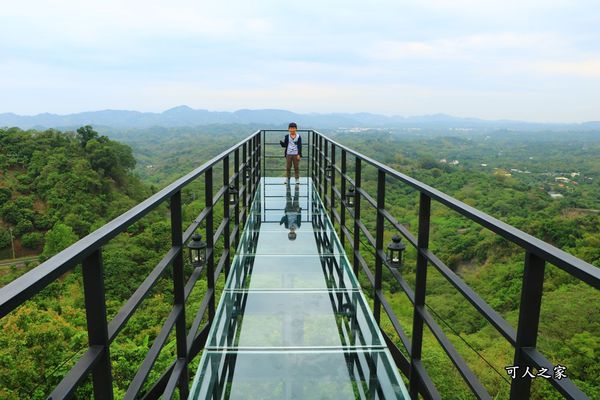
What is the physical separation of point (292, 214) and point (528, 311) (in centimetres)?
539

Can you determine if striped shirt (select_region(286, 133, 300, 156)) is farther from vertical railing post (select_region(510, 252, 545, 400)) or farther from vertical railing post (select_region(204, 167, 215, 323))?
vertical railing post (select_region(510, 252, 545, 400))

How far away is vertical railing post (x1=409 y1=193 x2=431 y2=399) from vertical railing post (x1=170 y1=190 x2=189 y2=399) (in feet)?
3.20

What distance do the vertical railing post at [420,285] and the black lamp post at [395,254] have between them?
612 millimetres

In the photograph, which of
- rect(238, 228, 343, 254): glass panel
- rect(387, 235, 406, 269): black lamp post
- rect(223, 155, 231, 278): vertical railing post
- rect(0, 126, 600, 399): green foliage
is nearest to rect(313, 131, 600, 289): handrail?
rect(0, 126, 600, 399): green foliage

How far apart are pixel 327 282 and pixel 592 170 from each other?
67.9 metres

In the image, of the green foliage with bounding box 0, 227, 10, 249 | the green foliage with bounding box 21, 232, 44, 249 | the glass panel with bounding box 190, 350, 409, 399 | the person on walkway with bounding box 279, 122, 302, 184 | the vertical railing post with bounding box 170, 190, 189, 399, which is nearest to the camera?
the vertical railing post with bounding box 170, 190, 189, 399

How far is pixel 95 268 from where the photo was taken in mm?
1127

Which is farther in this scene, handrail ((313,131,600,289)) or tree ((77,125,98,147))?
tree ((77,125,98,147))

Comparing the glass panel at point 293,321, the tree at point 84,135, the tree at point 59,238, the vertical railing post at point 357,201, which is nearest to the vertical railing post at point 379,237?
the glass panel at point 293,321

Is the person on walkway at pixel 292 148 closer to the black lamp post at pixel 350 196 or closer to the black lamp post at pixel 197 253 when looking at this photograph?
the black lamp post at pixel 350 196

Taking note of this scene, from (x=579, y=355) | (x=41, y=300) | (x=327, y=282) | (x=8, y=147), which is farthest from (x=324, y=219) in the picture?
(x=8, y=147)

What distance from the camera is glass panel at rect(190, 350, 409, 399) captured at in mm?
2240

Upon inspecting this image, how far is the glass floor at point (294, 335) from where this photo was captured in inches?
90.4

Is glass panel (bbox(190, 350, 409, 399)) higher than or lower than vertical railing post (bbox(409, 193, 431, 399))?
lower
